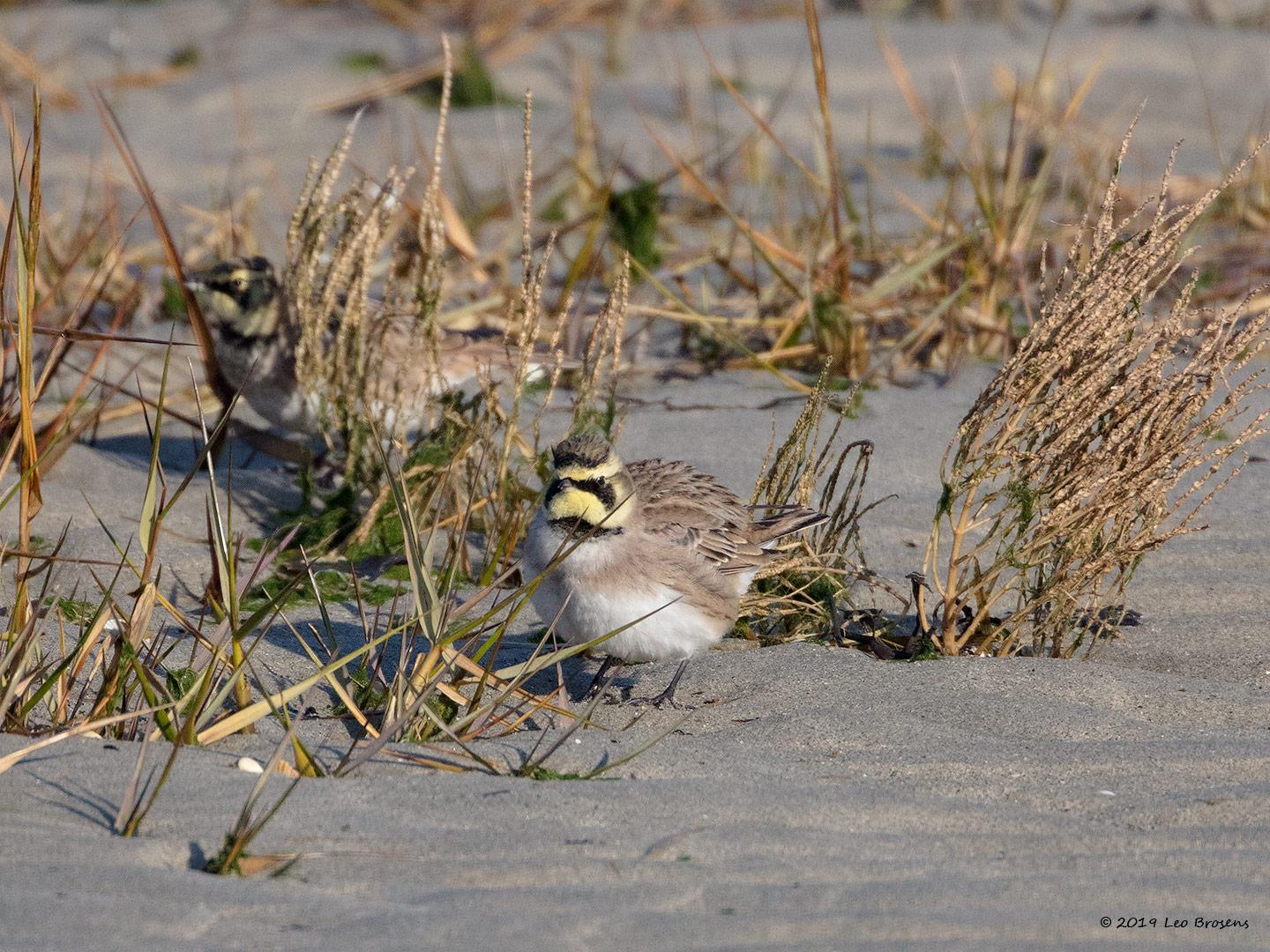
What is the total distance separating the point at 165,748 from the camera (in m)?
3.01

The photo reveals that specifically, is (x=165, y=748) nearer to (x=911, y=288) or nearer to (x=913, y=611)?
(x=913, y=611)

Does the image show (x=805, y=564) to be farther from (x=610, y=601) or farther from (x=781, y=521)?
(x=610, y=601)

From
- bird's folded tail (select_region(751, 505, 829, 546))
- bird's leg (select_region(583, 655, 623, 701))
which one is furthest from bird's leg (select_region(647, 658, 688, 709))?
bird's folded tail (select_region(751, 505, 829, 546))

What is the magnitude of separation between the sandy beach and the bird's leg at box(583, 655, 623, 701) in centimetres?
7

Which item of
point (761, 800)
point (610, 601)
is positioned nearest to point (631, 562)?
point (610, 601)

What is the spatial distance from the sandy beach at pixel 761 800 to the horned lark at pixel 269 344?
1.01 feet

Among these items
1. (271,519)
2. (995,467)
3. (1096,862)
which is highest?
(995,467)

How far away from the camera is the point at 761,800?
9.75 ft

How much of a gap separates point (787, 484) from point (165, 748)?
203 cm

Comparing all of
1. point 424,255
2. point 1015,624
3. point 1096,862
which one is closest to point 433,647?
point 1096,862

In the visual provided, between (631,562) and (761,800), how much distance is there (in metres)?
1.01

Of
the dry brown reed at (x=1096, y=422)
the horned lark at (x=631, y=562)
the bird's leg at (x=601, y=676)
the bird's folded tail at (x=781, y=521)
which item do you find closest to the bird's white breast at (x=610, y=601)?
the horned lark at (x=631, y=562)

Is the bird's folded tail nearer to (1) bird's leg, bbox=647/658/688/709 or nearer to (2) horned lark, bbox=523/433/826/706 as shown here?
(2) horned lark, bbox=523/433/826/706

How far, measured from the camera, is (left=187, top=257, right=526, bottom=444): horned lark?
567 cm
